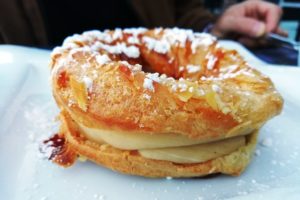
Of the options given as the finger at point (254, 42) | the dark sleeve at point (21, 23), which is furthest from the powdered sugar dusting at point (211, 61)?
the dark sleeve at point (21, 23)

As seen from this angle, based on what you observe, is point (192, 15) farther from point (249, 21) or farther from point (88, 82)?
point (88, 82)

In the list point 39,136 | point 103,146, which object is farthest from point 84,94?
point 39,136

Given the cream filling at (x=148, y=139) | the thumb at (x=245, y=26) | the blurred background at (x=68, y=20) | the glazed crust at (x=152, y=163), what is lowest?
the thumb at (x=245, y=26)

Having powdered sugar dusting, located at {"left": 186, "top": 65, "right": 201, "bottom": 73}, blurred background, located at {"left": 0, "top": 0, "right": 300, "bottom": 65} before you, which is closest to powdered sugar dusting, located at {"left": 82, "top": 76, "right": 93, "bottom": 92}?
powdered sugar dusting, located at {"left": 186, "top": 65, "right": 201, "bottom": 73}

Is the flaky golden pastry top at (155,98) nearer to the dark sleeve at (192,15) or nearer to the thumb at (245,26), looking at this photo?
the thumb at (245,26)

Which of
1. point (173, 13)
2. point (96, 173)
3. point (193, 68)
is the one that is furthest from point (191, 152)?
point (173, 13)

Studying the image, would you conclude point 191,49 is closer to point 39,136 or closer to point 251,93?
point 251,93

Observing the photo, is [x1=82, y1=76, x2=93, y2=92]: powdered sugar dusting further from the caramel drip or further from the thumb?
the thumb

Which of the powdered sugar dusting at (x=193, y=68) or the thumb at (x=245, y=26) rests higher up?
the powdered sugar dusting at (x=193, y=68)
